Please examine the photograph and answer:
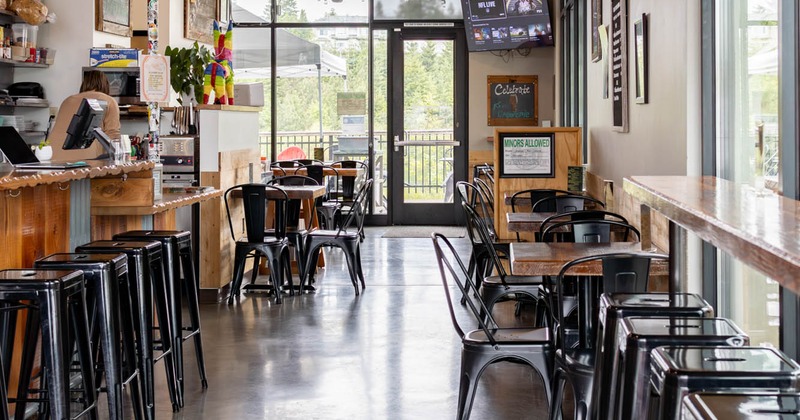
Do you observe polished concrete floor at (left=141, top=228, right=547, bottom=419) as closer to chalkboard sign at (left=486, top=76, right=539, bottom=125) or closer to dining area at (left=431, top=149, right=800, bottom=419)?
dining area at (left=431, top=149, right=800, bottom=419)

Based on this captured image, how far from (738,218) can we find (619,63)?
15.2 ft

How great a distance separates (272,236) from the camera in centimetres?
760

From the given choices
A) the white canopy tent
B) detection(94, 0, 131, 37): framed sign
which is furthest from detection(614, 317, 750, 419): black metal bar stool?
the white canopy tent

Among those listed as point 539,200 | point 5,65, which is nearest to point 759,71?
point 539,200

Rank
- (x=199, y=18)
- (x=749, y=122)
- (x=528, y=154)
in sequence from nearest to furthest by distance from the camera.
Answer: (x=749, y=122), (x=528, y=154), (x=199, y=18)

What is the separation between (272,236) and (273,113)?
5598 millimetres

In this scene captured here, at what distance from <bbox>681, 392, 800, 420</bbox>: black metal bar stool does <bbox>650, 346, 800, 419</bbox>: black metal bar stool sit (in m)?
0.16

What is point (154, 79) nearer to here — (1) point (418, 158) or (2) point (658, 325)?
(2) point (658, 325)

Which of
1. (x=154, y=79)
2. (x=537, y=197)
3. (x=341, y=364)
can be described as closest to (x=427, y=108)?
(x=537, y=197)

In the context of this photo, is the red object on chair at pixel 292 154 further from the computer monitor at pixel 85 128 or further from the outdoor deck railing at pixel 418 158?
the computer monitor at pixel 85 128

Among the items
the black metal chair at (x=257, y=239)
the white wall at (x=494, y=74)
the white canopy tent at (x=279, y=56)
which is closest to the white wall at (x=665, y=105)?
the black metal chair at (x=257, y=239)

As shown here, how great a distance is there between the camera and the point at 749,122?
3730mm

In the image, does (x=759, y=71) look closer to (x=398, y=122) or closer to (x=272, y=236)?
(x=272, y=236)

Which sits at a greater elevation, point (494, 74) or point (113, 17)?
point (113, 17)
